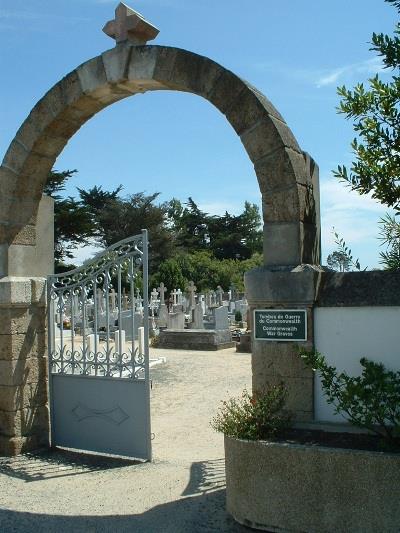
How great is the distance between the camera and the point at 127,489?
5.08m

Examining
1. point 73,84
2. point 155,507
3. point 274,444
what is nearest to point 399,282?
point 274,444

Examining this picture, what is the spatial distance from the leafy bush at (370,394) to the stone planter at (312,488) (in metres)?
0.26

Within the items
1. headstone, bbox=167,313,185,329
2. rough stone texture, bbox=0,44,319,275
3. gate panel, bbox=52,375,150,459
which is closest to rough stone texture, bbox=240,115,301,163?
rough stone texture, bbox=0,44,319,275

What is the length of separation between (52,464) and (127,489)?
1.23 m

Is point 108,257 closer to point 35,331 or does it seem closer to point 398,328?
point 35,331

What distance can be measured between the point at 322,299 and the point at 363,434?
3.36 ft

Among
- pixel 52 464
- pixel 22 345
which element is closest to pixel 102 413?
pixel 52 464

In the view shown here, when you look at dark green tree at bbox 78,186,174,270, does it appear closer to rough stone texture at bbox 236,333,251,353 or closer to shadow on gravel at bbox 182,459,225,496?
rough stone texture at bbox 236,333,251,353

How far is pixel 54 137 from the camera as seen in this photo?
20.5 ft

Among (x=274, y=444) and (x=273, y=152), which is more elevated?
(x=273, y=152)

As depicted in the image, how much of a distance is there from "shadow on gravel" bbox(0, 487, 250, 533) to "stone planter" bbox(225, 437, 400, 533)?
261 mm

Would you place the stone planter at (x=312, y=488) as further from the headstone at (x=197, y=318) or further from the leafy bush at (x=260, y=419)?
the headstone at (x=197, y=318)

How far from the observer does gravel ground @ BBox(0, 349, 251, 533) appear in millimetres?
4344

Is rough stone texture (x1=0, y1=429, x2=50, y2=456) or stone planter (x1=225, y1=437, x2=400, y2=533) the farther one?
rough stone texture (x1=0, y1=429, x2=50, y2=456)
